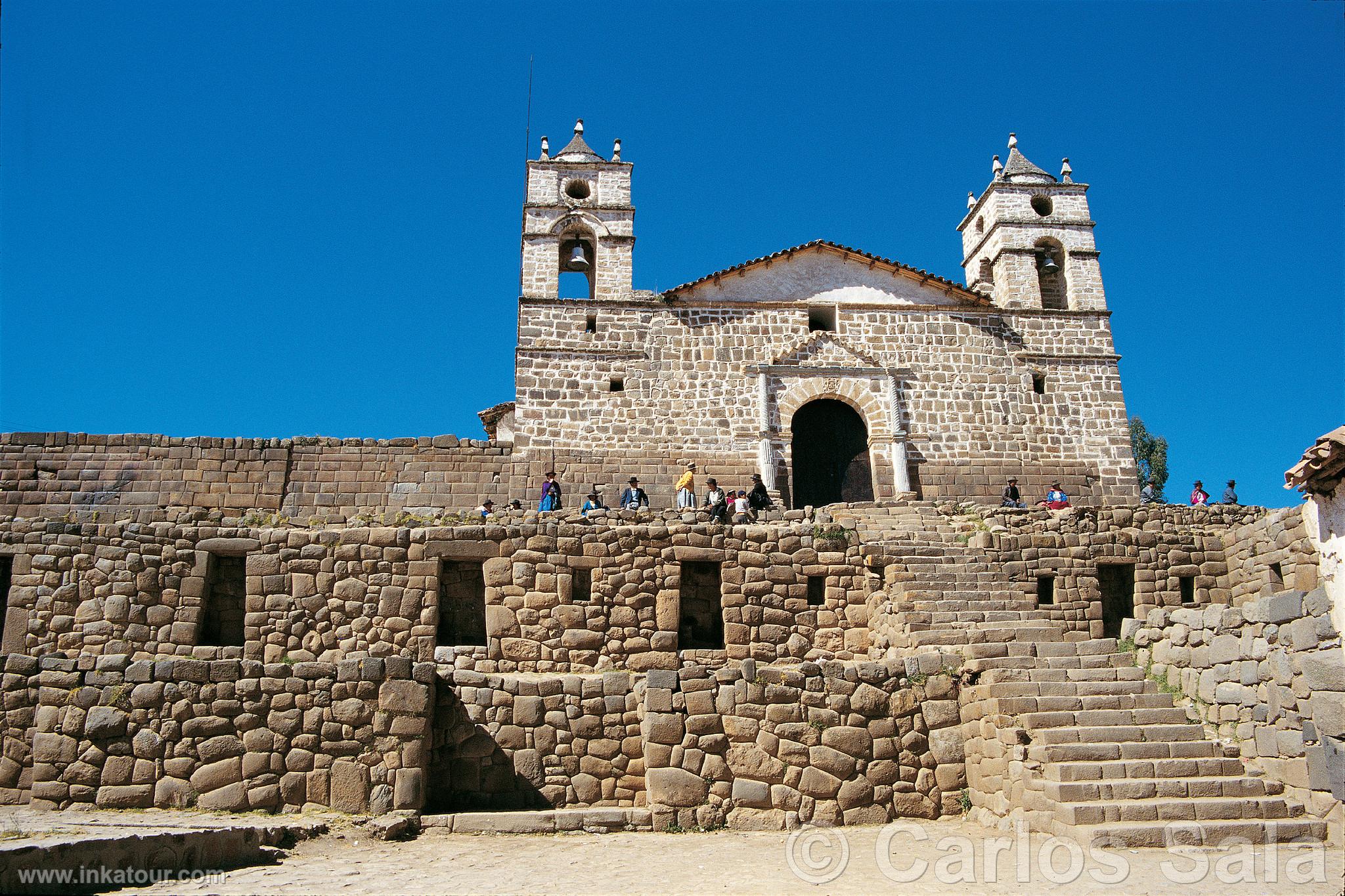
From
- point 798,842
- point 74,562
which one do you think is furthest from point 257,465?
point 798,842

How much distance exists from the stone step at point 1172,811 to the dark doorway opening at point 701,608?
18.3ft

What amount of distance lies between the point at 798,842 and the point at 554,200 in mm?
17814

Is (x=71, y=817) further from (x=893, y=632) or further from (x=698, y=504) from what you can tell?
(x=698, y=504)

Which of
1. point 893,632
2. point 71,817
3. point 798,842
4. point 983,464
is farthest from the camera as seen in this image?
point 983,464

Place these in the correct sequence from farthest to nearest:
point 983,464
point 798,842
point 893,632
Answer: 1. point 983,464
2. point 893,632
3. point 798,842

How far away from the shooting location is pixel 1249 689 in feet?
34.4

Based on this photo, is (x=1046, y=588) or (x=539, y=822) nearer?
(x=539, y=822)

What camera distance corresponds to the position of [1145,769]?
10258mm

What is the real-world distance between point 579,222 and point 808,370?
6.44 m

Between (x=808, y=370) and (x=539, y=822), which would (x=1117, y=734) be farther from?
(x=808, y=370)

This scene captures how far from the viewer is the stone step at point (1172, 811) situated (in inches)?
380

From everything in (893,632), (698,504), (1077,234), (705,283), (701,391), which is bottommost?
(893,632)

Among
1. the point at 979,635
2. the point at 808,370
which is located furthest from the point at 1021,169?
the point at 979,635

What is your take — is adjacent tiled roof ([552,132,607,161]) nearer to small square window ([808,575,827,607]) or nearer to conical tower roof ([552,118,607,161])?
conical tower roof ([552,118,607,161])
